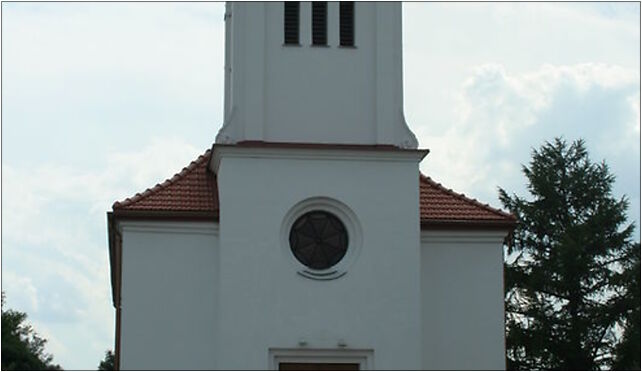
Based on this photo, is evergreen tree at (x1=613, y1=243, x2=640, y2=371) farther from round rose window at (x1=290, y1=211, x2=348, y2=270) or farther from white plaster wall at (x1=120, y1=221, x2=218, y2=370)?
white plaster wall at (x1=120, y1=221, x2=218, y2=370)

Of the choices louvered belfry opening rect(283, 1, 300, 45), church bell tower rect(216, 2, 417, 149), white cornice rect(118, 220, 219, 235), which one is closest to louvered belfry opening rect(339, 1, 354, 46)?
church bell tower rect(216, 2, 417, 149)

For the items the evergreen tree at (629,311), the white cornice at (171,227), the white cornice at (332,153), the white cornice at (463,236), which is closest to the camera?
the white cornice at (332,153)

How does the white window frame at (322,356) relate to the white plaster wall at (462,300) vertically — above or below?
below

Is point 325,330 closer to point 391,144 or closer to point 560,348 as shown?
point 391,144

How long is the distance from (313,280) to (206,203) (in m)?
2.84

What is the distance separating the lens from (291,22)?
2684 cm

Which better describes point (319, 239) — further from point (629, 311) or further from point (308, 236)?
point (629, 311)

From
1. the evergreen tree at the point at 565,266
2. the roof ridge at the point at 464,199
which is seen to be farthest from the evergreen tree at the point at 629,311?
the roof ridge at the point at 464,199

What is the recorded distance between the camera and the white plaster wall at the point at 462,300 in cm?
2672

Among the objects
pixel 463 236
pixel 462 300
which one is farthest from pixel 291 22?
pixel 462 300

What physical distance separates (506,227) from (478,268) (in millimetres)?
1031

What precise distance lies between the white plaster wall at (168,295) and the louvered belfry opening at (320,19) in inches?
173

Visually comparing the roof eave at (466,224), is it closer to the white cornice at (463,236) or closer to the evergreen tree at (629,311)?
the white cornice at (463,236)

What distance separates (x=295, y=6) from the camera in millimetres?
26875
